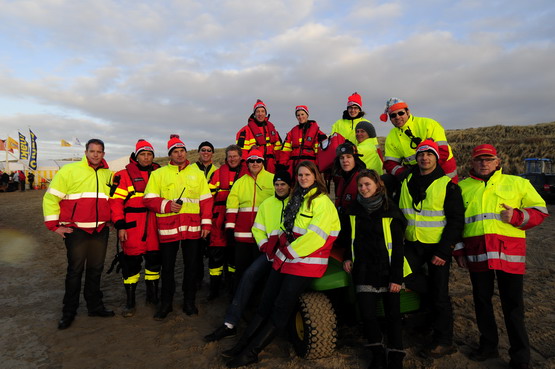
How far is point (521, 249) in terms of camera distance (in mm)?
3287

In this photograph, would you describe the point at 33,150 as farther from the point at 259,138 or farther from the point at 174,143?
the point at 174,143

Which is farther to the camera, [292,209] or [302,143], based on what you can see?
[302,143]

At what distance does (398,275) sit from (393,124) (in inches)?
76.3

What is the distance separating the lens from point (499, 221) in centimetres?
332

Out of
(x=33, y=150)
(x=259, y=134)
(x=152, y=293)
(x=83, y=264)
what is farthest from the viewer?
(x=33, y=150)

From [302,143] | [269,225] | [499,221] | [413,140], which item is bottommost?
[269,225]

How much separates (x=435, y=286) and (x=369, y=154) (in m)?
1.72

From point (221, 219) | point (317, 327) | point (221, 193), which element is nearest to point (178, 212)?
point (221, 219)

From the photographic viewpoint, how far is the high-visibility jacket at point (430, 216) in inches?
135

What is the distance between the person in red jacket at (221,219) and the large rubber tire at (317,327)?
195cm

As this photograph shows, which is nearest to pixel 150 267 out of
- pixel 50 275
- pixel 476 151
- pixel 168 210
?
pixel 168 210

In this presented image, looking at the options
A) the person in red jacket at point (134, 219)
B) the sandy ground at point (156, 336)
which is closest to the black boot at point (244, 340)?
the sandy ground at point (156, 336)

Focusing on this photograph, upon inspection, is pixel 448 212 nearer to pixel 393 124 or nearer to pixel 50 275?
pixel 393 124

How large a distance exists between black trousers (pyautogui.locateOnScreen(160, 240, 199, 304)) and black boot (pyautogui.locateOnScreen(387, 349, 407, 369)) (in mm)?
2707
